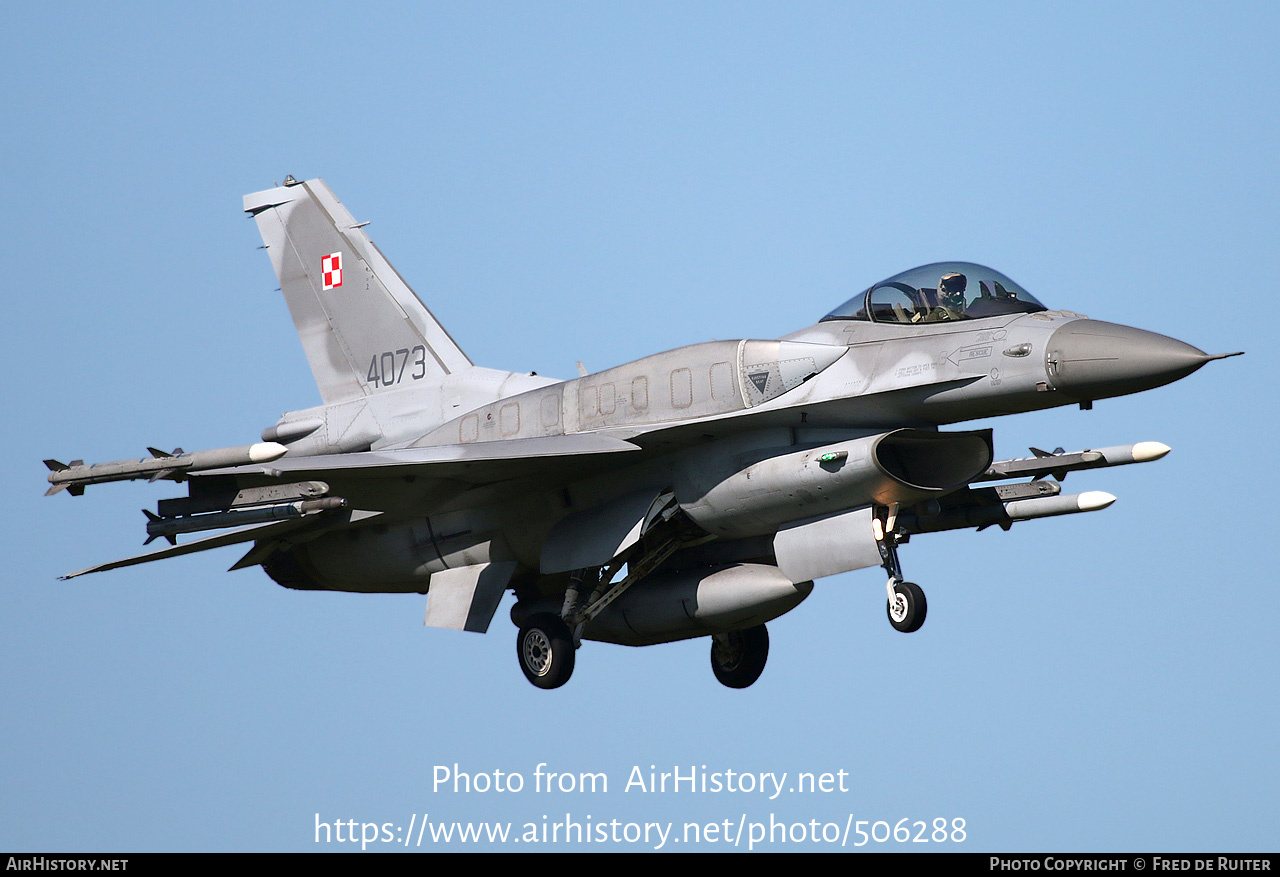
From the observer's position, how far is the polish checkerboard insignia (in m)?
19.9

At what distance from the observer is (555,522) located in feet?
55.7

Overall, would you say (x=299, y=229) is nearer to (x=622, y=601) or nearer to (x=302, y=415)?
(x=302, y=415)

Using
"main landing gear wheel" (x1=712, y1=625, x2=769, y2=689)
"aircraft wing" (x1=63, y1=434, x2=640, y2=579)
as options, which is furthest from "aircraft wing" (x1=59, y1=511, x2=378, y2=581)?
"main landing gear wheel" (x1=712, y1=625, x2=769, y2=689)

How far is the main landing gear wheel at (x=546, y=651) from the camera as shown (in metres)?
16.6

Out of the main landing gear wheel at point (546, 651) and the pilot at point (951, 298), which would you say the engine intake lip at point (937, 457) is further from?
the main landing gear wheel at point (546, 651)

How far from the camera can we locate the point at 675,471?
1608 cm

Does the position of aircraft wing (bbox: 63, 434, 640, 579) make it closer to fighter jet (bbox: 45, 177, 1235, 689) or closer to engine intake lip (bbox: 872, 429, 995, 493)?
fighter jet (bbox: 45, 177, 1235, 689)

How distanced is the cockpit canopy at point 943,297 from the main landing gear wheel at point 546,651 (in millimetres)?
4470

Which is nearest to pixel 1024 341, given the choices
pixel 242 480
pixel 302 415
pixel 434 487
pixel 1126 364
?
pixel 1126 364

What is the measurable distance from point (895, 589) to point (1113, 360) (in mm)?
2891

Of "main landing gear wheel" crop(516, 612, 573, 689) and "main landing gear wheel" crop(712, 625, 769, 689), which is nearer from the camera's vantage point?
"main landing gear wheel" crop(516, 612, 573, 689)

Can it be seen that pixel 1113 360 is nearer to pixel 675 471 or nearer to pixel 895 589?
pixel 895 589

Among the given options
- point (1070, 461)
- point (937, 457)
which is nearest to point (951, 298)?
point (937, 457)

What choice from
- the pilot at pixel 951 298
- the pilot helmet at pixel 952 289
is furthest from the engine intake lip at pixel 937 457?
the pilot helmet at pixel 952 289
